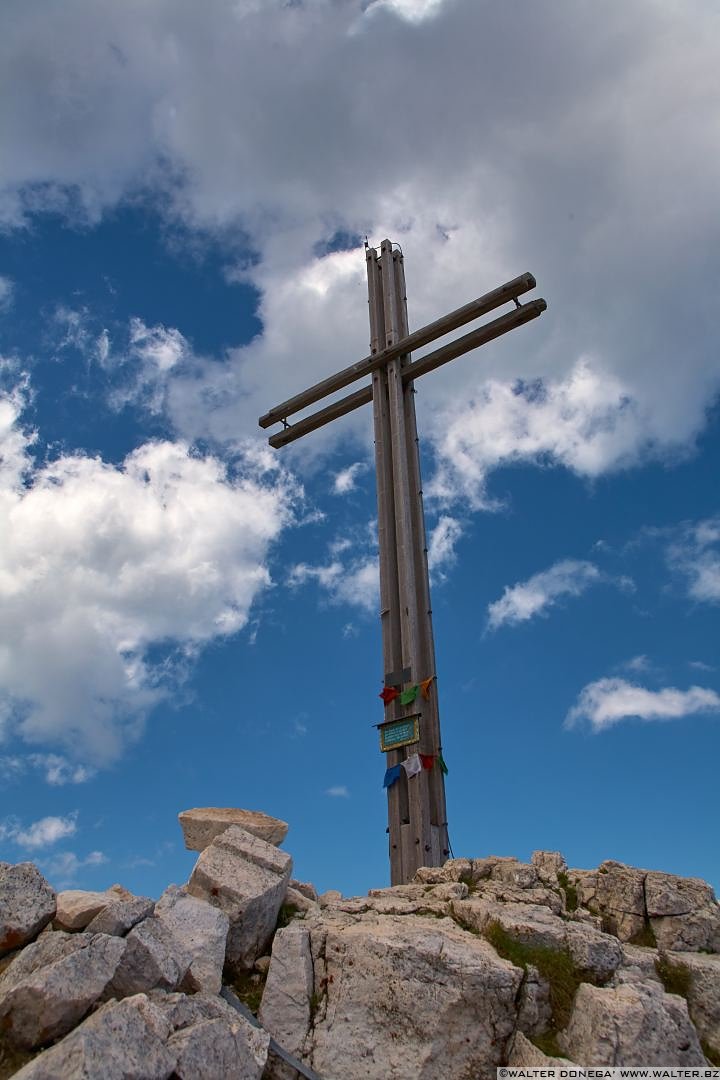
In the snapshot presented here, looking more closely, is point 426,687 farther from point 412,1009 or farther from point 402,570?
point 412,1009

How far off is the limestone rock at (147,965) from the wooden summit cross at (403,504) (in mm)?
4695

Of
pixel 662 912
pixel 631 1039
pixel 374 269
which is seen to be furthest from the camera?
pixel 374 269

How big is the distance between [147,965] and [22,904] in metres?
1.20

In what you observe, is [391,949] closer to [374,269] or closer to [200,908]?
[200,908]

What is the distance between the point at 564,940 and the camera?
647 cm

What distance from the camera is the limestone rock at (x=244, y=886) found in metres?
6.70

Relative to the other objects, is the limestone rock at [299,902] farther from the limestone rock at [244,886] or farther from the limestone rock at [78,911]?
the limestone rock at [78,911]

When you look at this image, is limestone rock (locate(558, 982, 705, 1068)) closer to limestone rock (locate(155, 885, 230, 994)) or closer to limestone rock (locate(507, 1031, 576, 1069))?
limestone rock (locate(507, 1031, 576, 1069))

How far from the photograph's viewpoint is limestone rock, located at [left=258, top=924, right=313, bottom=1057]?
6.06 meters

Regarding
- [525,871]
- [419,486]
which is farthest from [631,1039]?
[419,486]

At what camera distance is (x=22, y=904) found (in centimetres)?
630

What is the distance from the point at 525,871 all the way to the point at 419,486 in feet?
20.2

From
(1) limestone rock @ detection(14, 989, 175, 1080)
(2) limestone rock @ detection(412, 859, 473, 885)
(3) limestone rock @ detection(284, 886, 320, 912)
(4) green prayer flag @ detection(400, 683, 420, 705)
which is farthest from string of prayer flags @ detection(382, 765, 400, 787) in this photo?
(1) limestone rock @ detection(14, 989, 175, 1080)

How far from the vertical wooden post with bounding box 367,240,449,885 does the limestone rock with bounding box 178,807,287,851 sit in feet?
8.23
